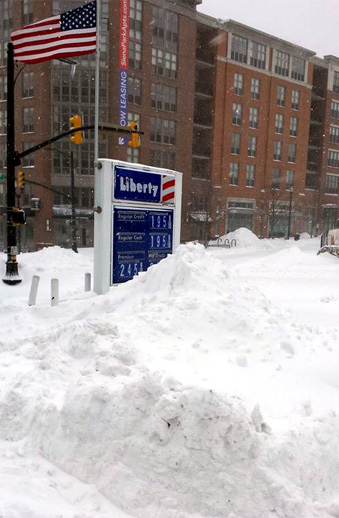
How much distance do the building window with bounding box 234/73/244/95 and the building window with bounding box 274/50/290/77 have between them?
21.2 ft

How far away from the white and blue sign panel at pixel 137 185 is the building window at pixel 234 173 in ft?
140

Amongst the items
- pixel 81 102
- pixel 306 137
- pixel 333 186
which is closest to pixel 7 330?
pixel 81 102

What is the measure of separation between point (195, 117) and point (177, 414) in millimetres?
52011

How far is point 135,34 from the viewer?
42.4 metres

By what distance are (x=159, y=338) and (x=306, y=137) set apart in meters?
60.8

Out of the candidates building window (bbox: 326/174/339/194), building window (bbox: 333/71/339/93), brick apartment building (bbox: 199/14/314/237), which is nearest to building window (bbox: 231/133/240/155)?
brick apartment building (bbox: 199/14/314/237)

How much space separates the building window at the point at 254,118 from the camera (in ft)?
178

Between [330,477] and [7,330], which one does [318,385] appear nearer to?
[330,477]

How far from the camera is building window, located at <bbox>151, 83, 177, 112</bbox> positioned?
44.9 m

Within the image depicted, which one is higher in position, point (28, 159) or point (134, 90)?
point (134, 90)

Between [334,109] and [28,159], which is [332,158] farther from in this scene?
[28,159]

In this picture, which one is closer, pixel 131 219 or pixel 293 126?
pixel 131 219

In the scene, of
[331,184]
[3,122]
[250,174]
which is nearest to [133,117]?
[3,122]

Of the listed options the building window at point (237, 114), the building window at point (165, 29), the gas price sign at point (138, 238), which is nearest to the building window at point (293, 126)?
the building window at point (237, 114)
